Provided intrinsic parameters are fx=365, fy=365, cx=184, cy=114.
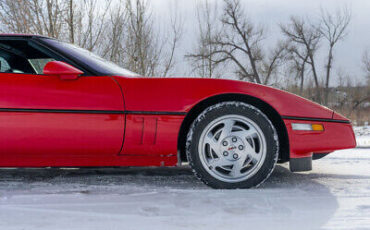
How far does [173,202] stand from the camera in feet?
7.57

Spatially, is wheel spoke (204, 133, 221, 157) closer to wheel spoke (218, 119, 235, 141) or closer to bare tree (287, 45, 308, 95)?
wheel spoke (218, 119, 235, 141)

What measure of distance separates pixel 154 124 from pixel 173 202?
1.98 ft

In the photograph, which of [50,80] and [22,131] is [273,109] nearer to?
[50,80]

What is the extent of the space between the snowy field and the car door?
1.06 feet

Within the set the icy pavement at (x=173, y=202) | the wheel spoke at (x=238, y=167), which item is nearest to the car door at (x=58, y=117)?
the icy pavement at (x=173, y=202)

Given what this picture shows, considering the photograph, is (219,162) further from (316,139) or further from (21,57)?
(21,57)

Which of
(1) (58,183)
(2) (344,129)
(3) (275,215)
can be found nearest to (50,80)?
(1) (58,183)

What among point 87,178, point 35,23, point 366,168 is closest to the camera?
point 87,178

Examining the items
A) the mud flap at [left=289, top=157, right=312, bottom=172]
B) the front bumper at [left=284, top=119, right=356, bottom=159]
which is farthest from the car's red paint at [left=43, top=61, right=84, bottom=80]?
the mud flap at [left=289, top=157, right=312, bottom=172]

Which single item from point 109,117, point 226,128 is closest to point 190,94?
point 226,128

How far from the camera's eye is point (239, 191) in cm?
256

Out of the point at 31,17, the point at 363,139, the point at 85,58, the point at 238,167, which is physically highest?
the point at 31,17

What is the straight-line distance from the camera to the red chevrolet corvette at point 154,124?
8.50 ft

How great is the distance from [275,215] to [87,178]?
67.6 inches
